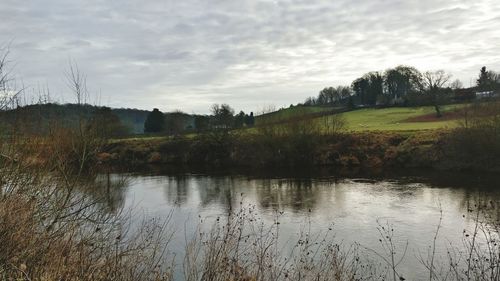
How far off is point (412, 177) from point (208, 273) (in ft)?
104

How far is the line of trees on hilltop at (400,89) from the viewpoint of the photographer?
70062mm

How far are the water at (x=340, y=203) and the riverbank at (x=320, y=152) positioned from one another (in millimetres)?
4481

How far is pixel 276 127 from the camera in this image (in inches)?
1938

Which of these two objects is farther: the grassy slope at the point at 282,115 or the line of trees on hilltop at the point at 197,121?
the line of trees on hilltop at the point at 197,121

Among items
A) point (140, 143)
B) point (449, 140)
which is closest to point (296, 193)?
point (449, 140)

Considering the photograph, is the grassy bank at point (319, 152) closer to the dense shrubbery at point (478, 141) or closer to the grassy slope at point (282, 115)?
the dense shrubbery at point (478, 141)

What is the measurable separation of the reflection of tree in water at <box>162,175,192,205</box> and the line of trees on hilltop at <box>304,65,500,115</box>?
4076cm

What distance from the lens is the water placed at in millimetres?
17719

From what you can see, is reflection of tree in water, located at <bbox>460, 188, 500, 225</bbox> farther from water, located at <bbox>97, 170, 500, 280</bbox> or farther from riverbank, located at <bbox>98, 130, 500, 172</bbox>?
riverbank, located at <bbox>98, 130, 500, 172</bbox>

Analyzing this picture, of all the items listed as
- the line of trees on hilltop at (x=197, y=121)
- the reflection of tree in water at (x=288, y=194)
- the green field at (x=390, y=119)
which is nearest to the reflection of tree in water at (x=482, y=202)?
the reflection of tree in water at (x=288, y=194)

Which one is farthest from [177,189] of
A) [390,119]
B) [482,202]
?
[390,119]

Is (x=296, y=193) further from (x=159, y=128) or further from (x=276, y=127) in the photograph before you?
(x=159, y=128)

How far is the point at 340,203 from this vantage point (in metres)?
25.3

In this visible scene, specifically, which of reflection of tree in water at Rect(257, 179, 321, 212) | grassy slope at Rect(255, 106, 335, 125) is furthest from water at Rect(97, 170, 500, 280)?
grassy slope at Rect(255, 106, 335, 125)
